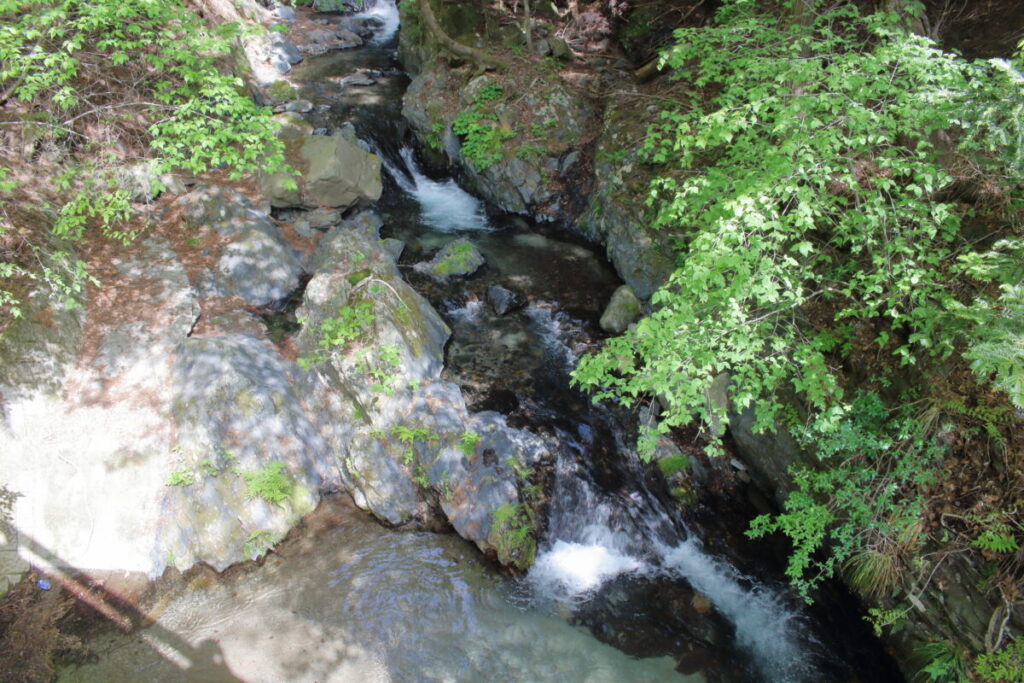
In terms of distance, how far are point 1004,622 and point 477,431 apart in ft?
15.7

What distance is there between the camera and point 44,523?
502cm

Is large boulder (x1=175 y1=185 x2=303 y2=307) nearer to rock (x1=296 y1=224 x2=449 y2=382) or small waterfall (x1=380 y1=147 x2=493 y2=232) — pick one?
rock (x1=296 y1=224 x2=449 y2=382)

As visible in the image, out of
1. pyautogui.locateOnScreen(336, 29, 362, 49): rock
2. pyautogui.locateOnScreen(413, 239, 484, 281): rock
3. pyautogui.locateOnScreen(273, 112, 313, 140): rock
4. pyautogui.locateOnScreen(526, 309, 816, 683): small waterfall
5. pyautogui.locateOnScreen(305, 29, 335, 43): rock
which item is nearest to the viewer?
pyautogui.locateOnScreen(526, 309, 816, 683): small waterfall

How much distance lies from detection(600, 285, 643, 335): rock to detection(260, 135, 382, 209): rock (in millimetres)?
5161

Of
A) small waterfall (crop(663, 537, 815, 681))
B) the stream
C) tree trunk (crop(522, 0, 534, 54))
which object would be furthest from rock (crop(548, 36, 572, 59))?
small waterfall (crop(663, 537, 815, 681))

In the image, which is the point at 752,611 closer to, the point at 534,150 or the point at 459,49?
the point at 534,150

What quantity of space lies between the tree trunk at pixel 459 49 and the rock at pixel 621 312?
21.8ft

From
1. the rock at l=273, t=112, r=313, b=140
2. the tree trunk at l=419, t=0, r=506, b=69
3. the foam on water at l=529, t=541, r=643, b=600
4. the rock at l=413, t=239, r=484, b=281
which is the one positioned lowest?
the foam on water at l=529, t=541, r=643, b=600

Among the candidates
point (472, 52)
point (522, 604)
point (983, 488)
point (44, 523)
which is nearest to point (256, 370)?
point (44, 523)

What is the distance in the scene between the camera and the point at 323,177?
9.15 metres

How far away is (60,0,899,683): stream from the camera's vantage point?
455cm

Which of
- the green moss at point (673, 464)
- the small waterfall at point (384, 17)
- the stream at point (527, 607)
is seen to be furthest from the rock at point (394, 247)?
the small waterfall at point (384, 17)

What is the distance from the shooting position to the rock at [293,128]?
9.85m

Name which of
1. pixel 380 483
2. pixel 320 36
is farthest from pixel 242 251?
pixel 320 36
